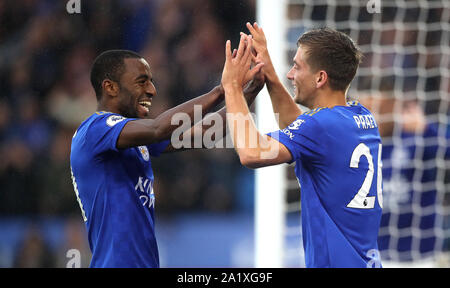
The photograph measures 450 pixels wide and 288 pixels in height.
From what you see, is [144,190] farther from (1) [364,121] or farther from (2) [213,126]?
(1) [364,121]

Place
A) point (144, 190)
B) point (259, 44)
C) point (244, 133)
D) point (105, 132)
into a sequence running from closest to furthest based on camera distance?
point (244, 133) < point (105, 132) < point (144, 190) < point (259, 44)

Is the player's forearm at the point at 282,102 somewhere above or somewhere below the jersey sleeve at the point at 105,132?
above

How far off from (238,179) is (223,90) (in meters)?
4.19

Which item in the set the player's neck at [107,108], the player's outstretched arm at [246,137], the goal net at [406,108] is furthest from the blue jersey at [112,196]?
the goal net at [406,108]

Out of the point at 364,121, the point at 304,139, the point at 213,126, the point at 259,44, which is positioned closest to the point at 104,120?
the point at 213,126

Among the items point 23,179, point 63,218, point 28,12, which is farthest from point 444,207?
point 28,12

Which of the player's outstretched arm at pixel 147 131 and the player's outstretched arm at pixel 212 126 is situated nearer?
the player's outstretched arm at pixel 147 131

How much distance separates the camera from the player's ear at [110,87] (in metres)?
3.34

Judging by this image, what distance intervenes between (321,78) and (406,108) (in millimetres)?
3047

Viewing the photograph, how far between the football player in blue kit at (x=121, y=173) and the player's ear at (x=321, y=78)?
48 centimetres

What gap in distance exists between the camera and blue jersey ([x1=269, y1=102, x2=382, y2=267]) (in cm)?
293

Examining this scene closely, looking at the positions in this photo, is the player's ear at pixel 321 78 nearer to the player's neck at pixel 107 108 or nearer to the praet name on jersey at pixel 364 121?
the praet name on jersey at pixel 364 121

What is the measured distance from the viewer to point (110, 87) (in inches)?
132

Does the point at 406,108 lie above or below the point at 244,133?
above
